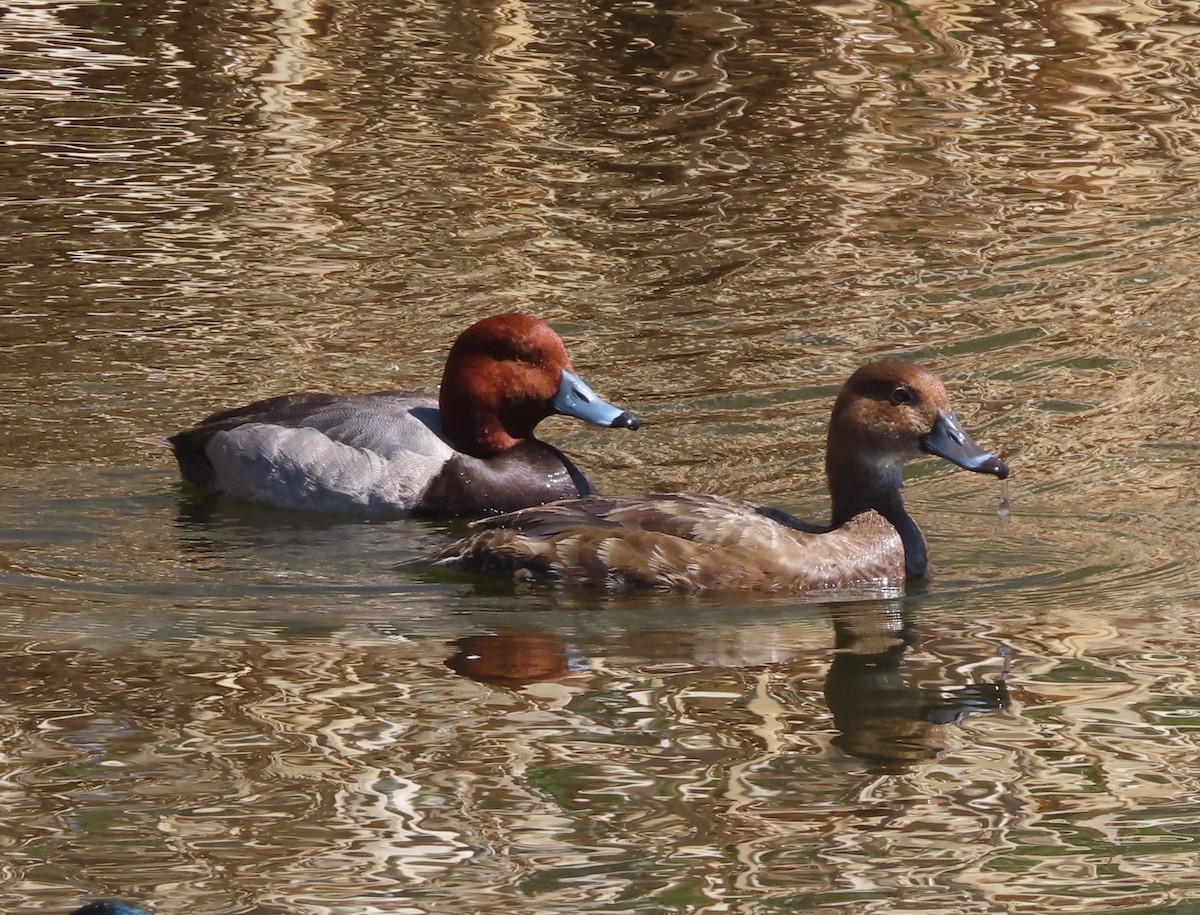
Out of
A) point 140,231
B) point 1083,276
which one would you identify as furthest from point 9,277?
point 1083,276

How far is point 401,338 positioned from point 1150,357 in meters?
3.87

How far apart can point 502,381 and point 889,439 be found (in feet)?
6.58

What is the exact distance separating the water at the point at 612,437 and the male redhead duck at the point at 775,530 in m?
0.17

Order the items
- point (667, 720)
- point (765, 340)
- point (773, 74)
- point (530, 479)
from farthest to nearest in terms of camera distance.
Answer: point (773, 74) → point (765, 340) → point (530, 479) → point (667, 720)

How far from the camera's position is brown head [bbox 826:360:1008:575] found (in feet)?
26.9

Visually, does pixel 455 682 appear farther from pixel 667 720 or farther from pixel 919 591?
pixel 919 591

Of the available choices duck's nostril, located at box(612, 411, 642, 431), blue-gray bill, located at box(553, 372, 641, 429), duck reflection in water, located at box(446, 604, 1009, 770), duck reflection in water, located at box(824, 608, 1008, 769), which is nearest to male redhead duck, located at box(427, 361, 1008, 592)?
duck reflection in water, located at box(446, 604, 1009, 770)

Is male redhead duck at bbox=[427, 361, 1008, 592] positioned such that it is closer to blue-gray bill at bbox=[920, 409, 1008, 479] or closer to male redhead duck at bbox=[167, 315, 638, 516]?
blue-gray bill at bbox=[920, 409, 1008, 479]

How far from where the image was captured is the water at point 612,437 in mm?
5613

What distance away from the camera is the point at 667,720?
6.45m

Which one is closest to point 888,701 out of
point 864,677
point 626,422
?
point 864,677

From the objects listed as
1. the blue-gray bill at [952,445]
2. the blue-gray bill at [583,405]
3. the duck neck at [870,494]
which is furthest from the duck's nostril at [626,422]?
the blue-gray bill at [952,445]

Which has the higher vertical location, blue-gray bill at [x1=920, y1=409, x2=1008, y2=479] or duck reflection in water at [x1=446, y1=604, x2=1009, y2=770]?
blue-gray bill at [x1=920, y1=409, x2=1008, y2=479]

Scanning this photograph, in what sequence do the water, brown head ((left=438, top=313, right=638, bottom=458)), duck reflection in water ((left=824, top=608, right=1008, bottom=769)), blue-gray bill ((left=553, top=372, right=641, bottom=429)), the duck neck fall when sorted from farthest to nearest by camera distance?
brown head ((left=438, top=313, right=638, bottom=458))
blue-gray bill ((left=553, top=372, right=641, bottom=429))
the duck neck
duck reflection in water ((left=824, top=608, right=1008, bottom=769))
the water
